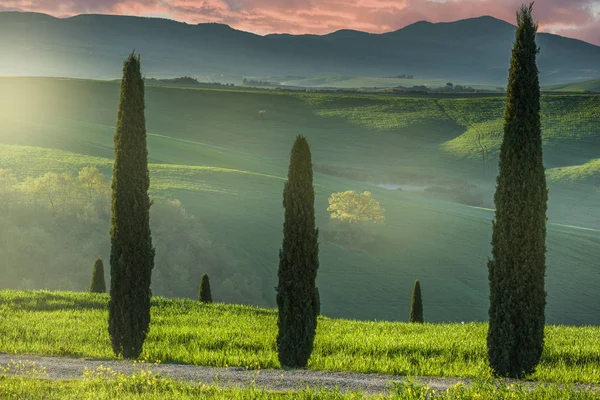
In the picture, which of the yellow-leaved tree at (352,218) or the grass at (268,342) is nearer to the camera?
the grass at (268,342)

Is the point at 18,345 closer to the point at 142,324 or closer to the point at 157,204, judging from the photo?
the point at 142,324

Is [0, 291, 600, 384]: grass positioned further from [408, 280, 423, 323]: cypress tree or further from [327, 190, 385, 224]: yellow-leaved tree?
[327, 190, 385, 224]: yellow-leaved tree

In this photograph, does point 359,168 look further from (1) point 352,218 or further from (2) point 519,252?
(2) point 519,252

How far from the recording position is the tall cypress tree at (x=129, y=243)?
2212cm

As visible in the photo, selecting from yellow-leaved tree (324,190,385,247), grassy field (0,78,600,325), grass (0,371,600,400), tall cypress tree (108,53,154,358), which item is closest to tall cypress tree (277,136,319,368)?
grass (0,371,600,400)

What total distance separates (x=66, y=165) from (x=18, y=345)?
2891 inches

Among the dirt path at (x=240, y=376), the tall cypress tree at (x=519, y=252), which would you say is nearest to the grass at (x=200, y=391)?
the dirt path at (x=240, y=376)

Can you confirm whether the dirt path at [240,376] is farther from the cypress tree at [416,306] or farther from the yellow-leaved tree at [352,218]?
the yellow-leaved tree at [352,218]

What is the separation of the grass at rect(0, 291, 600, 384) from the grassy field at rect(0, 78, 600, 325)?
3744cm

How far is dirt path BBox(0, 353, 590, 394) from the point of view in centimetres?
1800

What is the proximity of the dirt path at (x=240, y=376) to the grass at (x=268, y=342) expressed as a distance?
0.81m

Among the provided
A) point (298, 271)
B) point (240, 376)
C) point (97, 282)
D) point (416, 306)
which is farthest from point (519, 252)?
point (97, 282)

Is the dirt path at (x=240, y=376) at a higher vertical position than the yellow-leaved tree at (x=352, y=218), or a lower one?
higher

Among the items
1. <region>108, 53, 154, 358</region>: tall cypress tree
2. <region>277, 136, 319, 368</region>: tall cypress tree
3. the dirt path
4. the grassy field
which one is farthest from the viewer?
the grassy field
